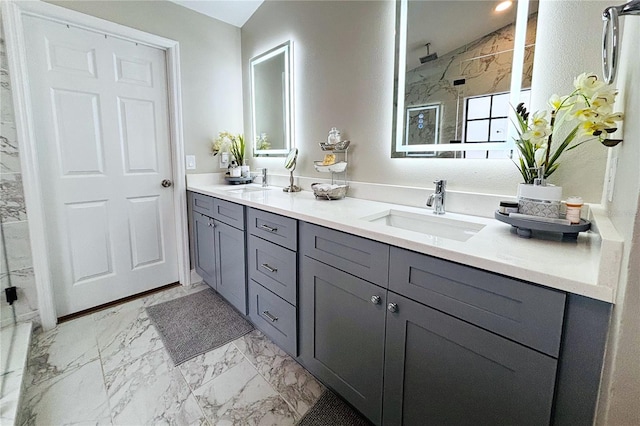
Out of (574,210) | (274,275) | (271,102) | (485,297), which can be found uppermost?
(271,102)

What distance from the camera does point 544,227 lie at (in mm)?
955

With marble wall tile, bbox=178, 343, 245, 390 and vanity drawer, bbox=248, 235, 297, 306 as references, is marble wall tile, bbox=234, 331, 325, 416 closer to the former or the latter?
marble wall tile, bbox=178, 343, 245, 390

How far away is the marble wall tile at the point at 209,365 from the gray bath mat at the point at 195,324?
5cm

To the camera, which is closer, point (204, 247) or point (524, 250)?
point (524, 250)

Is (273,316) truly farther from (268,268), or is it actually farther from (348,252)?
(348,252)

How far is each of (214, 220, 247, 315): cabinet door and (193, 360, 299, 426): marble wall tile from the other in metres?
0.46

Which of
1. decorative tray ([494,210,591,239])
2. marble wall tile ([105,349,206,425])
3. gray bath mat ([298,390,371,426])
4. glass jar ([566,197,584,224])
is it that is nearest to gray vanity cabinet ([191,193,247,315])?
A: marble wall tile ([105,349,206,425])

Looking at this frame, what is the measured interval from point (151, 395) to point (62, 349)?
794mm

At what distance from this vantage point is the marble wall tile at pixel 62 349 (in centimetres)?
161

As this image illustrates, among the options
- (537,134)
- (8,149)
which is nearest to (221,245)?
(8,149)

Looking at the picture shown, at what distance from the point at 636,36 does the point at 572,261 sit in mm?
578

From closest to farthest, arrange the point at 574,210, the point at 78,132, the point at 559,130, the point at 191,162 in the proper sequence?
the point at 574,210 → the point at 559,130 → the point at 78,132 → the point at 191,162

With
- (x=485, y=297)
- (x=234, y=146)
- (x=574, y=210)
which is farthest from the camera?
(x=234, y=146)

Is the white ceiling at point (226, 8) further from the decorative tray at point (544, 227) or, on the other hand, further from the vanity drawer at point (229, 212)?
the decorative tray at point (544, 227)
